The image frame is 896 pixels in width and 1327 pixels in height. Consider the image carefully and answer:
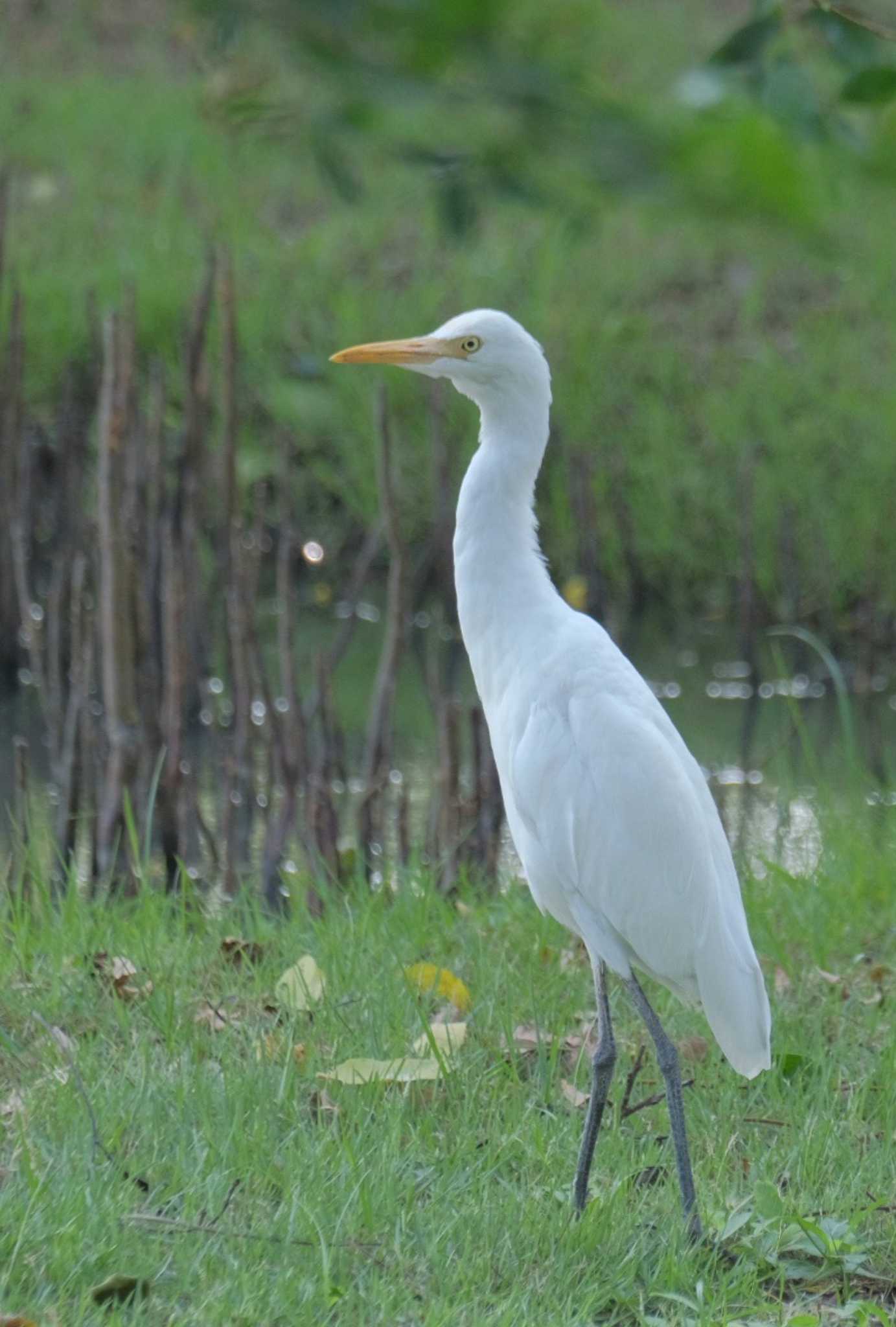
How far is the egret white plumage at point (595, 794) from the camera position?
2.63 m

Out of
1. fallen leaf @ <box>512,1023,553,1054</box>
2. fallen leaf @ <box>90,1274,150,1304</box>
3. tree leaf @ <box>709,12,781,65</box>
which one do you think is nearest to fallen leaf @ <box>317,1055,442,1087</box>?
fallen leaf @ <box>512,1023,553,1054</box>

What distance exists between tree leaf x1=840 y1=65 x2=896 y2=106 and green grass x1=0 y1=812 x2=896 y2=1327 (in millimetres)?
1457

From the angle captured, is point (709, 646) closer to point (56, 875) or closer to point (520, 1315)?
point (56, 875)

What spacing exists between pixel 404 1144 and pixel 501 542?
3.23 feet

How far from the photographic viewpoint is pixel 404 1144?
8.73 feet

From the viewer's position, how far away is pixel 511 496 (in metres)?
2.99

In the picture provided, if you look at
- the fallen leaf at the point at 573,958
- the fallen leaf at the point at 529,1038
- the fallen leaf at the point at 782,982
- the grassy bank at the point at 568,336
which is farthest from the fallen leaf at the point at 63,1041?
Answer: the grassy bank at the point at 568,336

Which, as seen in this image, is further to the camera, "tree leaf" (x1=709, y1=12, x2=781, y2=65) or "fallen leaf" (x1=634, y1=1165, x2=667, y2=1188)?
"fallen leaf" (x1=634, y1=1165, x2=667, y2=1188)

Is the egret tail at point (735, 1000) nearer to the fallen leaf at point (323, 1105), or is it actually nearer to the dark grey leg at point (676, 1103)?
the dark grey leg at point (676, 1103)

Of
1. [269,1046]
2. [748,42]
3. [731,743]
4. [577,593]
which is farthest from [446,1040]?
[577,593]

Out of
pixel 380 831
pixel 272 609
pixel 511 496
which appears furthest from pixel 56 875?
pixel 272 609

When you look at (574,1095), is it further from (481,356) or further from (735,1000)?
(481,356)

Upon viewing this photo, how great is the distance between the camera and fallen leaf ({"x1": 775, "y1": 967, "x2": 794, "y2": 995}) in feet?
11.2

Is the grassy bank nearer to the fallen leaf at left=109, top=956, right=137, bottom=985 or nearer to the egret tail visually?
the fallen leaf at left=109, top=956, right=137, bottom=985
